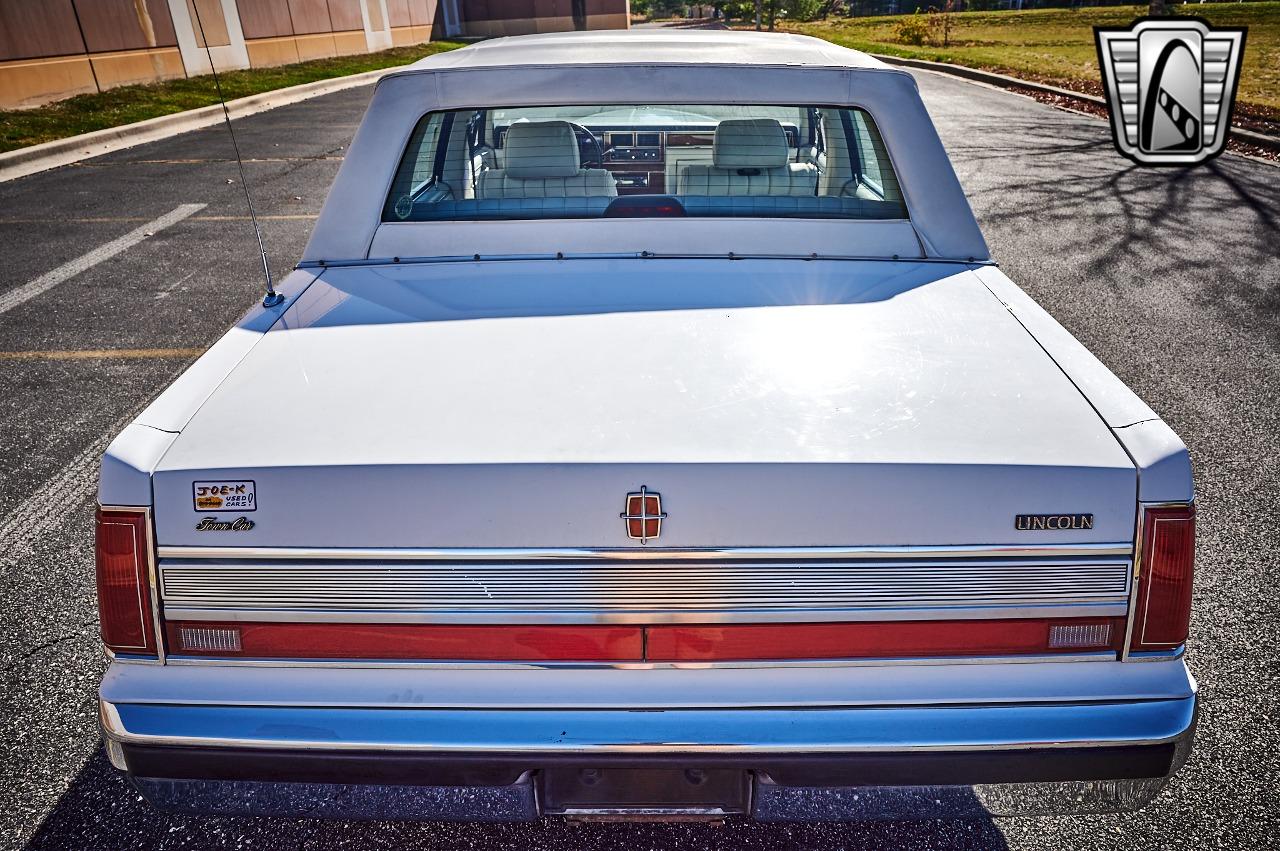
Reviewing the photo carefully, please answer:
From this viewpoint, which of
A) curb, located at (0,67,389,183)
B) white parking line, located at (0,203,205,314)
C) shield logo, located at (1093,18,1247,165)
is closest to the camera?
white parking line, located at (0,203,205,314)

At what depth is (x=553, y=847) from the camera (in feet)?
7.53

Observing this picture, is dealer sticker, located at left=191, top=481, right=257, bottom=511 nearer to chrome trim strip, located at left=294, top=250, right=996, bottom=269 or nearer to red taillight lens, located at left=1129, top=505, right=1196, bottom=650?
chrome trim strip, located at left=294, top=250, right=996, bottom=269

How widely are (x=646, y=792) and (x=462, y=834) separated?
820 millimetres

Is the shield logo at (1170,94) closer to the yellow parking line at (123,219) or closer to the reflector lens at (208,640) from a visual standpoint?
the yellow parking line at (123,219)

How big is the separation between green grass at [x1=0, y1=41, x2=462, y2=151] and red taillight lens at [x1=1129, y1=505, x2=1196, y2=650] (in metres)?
14.6

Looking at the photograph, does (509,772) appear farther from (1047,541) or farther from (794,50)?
(794,50)

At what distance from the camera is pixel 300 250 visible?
7.75 metres

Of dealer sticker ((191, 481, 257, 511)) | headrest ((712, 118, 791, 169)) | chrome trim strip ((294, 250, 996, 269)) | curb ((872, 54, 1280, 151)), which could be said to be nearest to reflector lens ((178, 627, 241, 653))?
dealer sticker ((191, 481, 257, 511))

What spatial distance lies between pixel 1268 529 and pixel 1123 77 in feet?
56.5

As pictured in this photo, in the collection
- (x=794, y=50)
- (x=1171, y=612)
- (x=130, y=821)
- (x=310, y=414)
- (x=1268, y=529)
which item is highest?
(x=794, y=50)

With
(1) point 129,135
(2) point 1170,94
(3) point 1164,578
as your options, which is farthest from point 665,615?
(2) point 1170,94

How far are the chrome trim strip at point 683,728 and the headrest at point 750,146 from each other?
1.82m

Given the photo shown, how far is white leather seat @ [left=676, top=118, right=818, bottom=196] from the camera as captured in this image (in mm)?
2898

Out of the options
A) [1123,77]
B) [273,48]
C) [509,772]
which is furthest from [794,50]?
[273,48]
